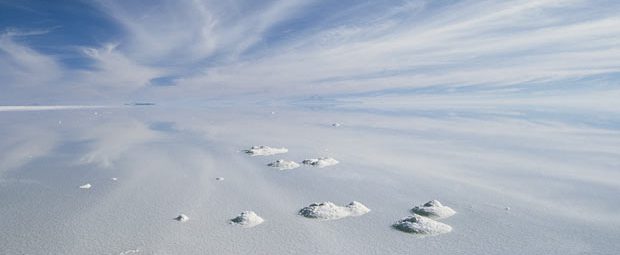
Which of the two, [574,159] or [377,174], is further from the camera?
[574,159]

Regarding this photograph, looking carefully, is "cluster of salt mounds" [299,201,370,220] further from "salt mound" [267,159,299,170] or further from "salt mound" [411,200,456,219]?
"salt mound" [267,159,299,170]

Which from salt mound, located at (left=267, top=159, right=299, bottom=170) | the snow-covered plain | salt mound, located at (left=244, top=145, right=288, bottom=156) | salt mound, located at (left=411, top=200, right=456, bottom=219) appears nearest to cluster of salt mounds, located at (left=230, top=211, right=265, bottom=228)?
the snow-covered plain

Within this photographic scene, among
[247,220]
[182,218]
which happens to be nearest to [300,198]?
[247,220]

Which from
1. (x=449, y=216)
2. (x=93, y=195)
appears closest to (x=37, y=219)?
(x=93, y=195)

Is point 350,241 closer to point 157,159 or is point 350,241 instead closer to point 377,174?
point 377,174

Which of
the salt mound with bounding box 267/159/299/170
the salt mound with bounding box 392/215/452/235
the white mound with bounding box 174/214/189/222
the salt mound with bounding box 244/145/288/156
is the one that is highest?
the salt mound with bounding box 244/145/288/156

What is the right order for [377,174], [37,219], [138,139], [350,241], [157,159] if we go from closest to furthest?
[350,241] < [37,219] < [377,174] < [157,159] < [138,139]
